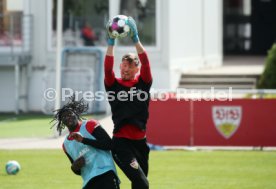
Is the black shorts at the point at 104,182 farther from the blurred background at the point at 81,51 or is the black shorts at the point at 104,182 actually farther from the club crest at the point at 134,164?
the blurred background at the point at 81,51

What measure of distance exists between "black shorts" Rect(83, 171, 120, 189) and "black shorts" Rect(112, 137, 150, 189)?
41cm

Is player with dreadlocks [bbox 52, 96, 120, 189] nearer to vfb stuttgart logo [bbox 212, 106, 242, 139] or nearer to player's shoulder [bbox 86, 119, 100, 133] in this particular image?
player's shoulder [bbox 86, 119, 100, 133]

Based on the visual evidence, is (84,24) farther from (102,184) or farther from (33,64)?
(102,184)

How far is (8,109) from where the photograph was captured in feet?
89.9

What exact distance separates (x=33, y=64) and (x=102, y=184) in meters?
17.9

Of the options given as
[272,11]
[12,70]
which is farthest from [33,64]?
[272,11]

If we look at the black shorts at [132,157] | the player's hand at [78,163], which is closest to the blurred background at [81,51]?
the black shorts at [132,157]

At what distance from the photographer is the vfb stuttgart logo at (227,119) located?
18281mm

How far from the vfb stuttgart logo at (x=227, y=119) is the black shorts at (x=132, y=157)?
8.02m

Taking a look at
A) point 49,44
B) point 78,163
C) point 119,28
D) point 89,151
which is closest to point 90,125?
point 89,151

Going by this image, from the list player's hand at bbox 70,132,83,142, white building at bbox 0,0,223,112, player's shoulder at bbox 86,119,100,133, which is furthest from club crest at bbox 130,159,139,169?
white building at bbox 0,0,223,112

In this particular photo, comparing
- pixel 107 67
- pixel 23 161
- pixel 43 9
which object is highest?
pixel 43 9

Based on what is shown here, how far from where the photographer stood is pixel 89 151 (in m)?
9.63

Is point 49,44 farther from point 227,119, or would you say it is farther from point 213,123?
point 227,119
